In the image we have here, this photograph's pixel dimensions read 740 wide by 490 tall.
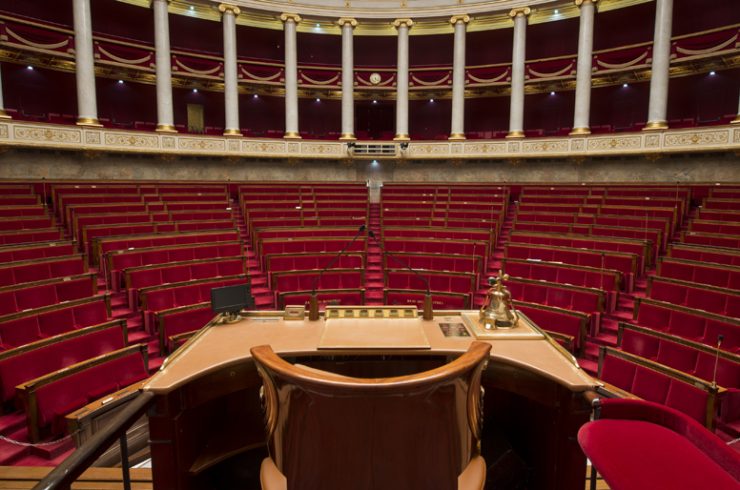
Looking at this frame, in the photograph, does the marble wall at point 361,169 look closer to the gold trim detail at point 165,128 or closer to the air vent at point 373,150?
the air vent at point 373,150

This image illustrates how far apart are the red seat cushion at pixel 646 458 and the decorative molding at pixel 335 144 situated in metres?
8.97

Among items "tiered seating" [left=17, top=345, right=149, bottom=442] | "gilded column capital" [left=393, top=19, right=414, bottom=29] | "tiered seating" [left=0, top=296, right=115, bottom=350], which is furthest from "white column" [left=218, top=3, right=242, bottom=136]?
"tiered seating" [left=17, top=345, right=149, bottom=442]

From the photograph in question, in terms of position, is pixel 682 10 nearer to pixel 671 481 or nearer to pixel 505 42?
pixel 505 42

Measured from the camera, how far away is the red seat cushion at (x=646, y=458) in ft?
2.75

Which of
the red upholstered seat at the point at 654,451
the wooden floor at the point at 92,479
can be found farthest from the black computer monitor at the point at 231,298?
the red upholstered seat at the point at 654,451

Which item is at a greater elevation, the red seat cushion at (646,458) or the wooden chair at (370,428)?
the wooden chair at (370,428)

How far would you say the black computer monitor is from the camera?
67.2 inches

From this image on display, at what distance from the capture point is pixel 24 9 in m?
9.92

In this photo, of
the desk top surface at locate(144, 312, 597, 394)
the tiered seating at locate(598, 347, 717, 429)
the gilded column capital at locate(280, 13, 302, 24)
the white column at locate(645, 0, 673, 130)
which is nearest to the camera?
the desk top surface at locate(144, 312, 597, 394)

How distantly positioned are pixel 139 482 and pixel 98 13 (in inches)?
517

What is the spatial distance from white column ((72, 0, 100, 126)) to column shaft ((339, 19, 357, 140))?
17.7 ft

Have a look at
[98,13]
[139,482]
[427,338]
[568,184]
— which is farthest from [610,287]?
[98,13]

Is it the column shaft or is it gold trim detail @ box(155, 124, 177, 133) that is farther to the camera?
the column shaft

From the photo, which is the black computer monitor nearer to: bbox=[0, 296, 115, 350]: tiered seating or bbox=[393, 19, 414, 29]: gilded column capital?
bbox=[0, 296, 115, 350]: tiered seating
